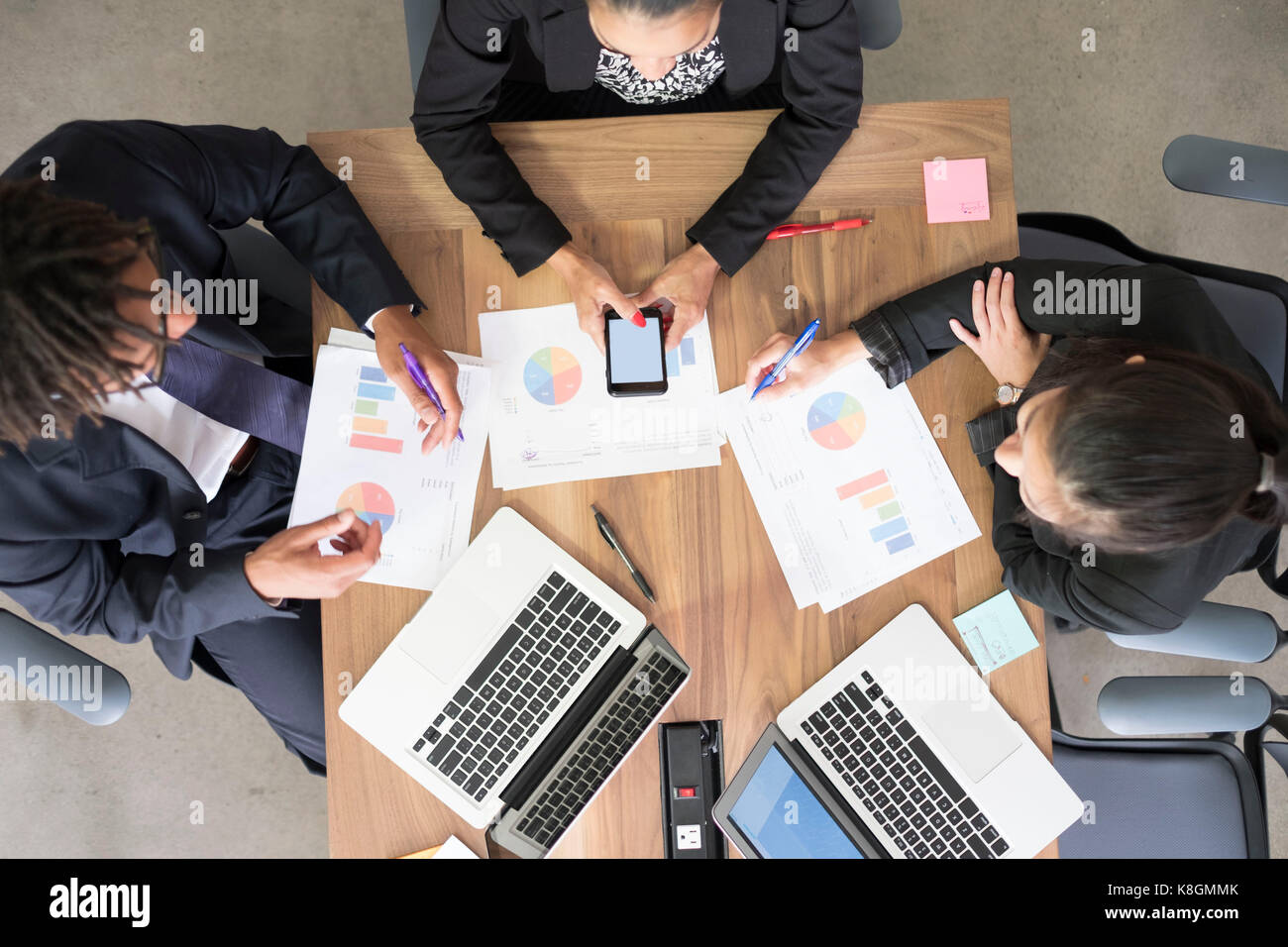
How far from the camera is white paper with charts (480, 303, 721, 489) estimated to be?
1.22 m


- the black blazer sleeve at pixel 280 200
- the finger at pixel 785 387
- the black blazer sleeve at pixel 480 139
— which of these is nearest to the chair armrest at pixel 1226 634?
the finger at pixel 785 387

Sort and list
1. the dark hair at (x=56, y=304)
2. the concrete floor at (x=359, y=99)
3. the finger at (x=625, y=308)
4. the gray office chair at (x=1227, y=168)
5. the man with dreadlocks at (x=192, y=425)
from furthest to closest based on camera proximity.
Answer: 1. the concrete floor at (x=359, y=99)
2. the gray office chair at (x=1227, y=168)
3. the finger at (x=625, y=308)
4. the man with dreadlocks at (x=192, y=425)
5. the dark hair at (x=56, y=304)

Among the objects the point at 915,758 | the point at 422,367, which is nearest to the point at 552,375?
the point at 422,367

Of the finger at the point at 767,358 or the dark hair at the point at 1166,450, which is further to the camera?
the finger at the point at 767,358

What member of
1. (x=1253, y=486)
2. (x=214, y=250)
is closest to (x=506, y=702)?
(x=214, y=250)

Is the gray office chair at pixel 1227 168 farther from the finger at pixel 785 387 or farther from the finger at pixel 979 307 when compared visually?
the finger at pixel 785 387

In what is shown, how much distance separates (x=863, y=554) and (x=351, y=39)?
171cm

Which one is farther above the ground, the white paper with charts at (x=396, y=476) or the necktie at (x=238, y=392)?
the necktie at (x=238, y=392)

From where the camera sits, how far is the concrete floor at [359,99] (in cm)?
196

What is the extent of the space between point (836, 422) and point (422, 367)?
585mm

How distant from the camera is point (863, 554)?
1.21m

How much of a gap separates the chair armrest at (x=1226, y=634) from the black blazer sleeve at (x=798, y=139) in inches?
30.5
